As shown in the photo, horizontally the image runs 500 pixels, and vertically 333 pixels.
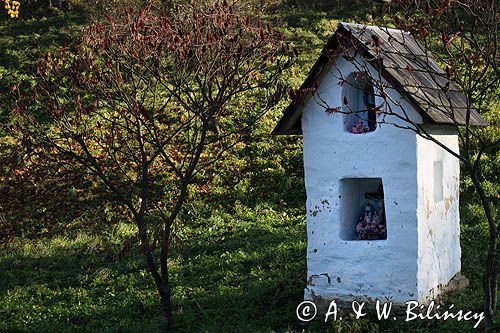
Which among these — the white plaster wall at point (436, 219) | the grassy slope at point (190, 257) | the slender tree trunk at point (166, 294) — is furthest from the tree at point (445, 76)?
the slender tree trunk at point (166, 294)

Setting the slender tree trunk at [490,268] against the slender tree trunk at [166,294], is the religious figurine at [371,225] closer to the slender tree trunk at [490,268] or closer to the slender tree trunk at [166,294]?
the slender tree trunk at [490,268]

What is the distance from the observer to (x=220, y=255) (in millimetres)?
13062

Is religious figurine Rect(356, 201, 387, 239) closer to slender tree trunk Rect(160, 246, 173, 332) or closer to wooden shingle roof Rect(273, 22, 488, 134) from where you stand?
wooden shingle roof Rect(273, 22, 488, 134)

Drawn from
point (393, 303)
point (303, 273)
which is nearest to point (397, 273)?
point (393, 303)

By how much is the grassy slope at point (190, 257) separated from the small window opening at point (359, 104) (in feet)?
9.30

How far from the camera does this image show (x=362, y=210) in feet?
34.3

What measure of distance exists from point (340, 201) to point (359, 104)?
1.64 meters

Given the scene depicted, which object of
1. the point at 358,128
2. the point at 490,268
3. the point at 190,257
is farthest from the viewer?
the point at 190,257

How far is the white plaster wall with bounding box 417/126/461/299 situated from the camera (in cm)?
929

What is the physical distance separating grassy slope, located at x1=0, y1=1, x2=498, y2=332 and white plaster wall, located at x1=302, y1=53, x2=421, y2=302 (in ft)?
2.04

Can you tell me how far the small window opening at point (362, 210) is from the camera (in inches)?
391

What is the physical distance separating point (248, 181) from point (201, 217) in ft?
6.88

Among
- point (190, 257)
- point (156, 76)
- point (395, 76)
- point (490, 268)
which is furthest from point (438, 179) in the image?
point (190, 257)

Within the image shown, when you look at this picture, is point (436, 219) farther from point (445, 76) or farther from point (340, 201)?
point (445, 76)
